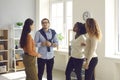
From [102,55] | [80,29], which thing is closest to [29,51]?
[80,29]

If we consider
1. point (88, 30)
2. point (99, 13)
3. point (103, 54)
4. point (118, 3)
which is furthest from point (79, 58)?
point (118, 3)

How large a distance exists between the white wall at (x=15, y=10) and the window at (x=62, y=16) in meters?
0.70

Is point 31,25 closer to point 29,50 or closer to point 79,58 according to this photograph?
point 29,50

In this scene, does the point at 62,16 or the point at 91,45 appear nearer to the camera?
the point at 91,45

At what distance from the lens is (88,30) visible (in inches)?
143

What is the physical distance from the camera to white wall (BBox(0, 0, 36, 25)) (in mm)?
6641

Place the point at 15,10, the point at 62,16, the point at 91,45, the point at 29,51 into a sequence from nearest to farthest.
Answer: the point at 91,45, the point at 29,51, the point at 15,10, the point at 62,16

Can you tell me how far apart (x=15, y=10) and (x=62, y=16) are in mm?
1560

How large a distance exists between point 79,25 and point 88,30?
281mm

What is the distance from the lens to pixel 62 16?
7.08 m

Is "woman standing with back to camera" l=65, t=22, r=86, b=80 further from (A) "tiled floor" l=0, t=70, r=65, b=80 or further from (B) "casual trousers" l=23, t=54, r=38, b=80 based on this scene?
(A) "tiled floor" l=0, t=70, r=65, b=80

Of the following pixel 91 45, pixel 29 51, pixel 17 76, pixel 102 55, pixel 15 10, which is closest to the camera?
pixel 91 45

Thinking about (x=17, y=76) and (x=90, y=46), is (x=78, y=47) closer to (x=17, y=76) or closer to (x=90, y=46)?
(x=90, y=46)

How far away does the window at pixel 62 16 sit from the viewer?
22.5 ft
